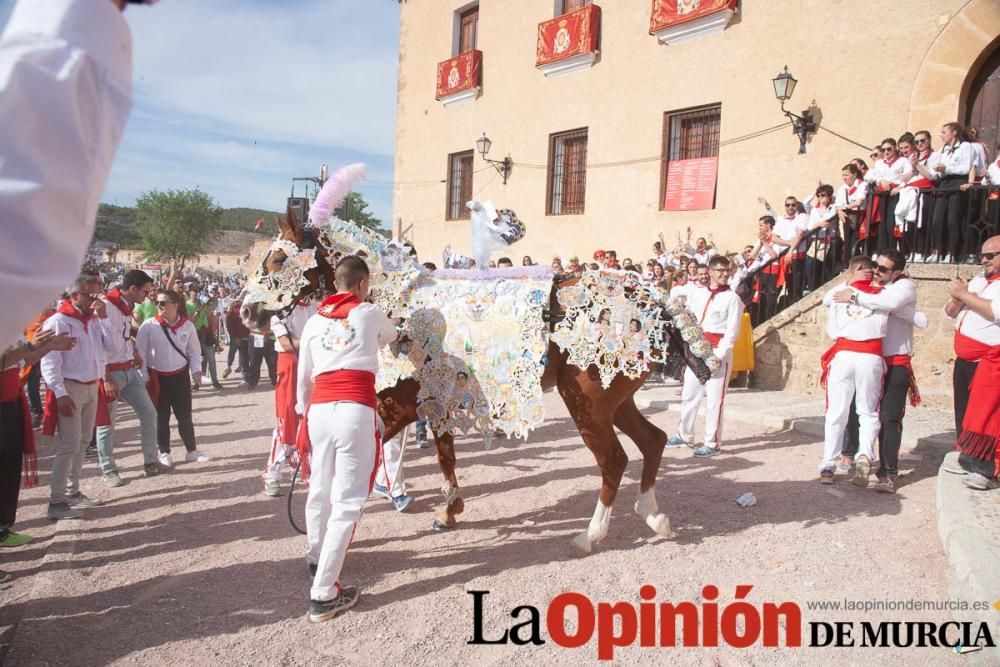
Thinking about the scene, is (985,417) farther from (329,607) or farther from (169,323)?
(169,323)

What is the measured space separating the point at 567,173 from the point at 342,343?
13065mm

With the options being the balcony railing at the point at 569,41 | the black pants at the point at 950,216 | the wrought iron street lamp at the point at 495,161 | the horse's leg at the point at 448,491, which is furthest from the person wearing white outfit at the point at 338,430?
the wrought iron street lamp at the point at 495,161

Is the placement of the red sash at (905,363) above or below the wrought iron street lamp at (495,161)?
below

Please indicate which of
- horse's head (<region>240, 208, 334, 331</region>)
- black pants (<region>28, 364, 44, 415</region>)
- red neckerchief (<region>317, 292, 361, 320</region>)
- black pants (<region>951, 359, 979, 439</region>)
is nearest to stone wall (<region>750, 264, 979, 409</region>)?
black pants (<region>951, 359, 979, 439</region>)

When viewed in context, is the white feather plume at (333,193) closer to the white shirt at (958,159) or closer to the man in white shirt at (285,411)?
the man in white shirt at (285,411)

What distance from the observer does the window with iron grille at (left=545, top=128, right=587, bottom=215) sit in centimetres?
1527

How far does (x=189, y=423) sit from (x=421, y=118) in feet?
49.8

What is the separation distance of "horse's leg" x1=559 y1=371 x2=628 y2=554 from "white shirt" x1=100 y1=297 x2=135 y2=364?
4406 mm

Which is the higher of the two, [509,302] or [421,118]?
[421,118]

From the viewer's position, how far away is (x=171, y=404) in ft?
21.6

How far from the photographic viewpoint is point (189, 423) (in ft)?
22.0

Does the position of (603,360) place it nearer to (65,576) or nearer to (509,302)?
(509,302)

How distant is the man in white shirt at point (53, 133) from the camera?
0.73 metres

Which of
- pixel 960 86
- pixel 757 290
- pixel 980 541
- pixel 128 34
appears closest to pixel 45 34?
pixel 128 34
